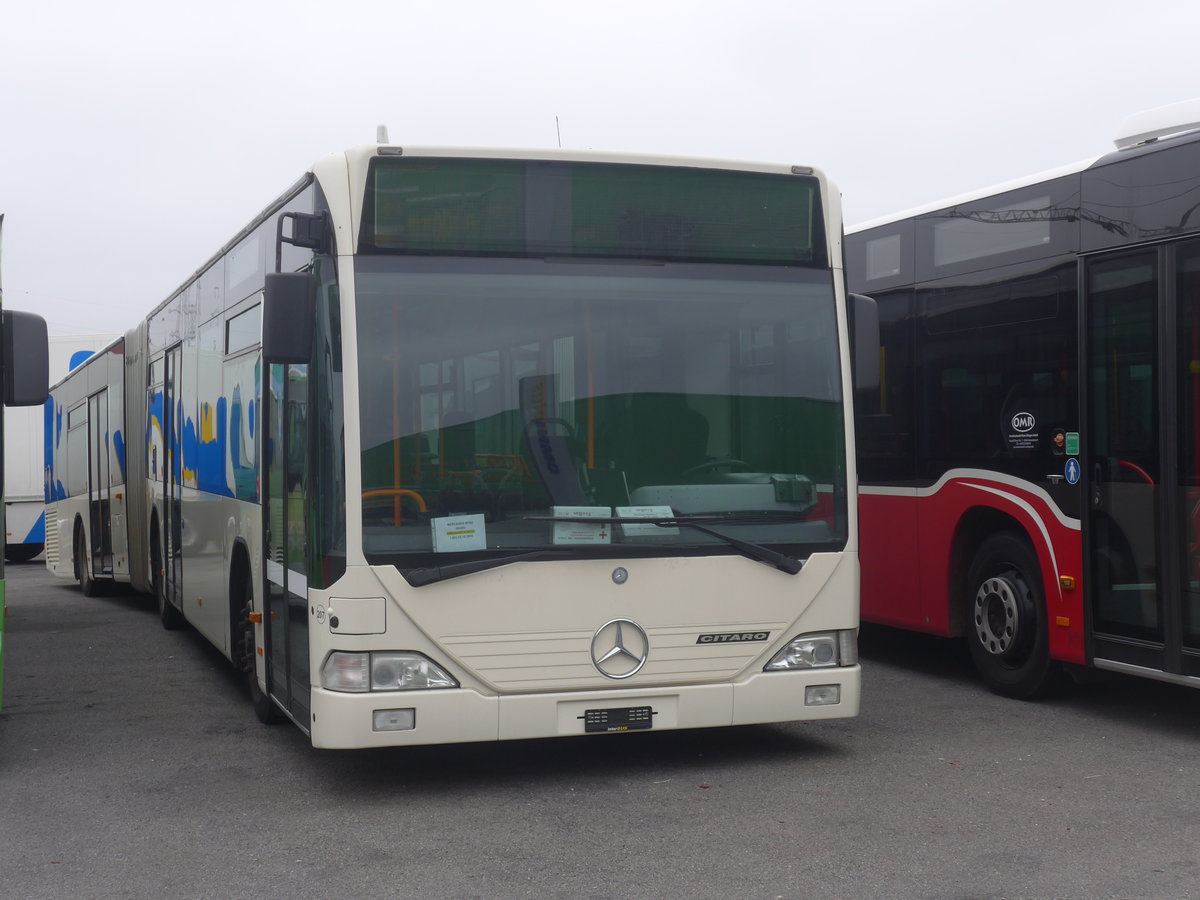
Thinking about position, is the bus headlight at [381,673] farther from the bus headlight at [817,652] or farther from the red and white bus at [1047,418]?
the red and white bus at [1047,418]

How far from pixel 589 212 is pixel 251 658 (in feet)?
11.8

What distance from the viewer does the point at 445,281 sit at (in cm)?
638

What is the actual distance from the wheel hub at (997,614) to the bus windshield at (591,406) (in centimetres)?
236

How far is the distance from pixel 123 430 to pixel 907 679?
8.82 m

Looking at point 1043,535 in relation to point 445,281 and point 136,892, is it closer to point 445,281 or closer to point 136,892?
point 445,281

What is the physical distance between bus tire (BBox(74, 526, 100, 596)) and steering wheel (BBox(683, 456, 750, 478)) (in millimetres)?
12979

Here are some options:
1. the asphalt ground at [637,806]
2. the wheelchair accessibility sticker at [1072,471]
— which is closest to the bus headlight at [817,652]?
the asphalt ground at [637,806]

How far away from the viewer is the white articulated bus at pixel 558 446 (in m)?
6.24

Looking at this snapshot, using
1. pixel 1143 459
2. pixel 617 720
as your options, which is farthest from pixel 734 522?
pixel 1143 459

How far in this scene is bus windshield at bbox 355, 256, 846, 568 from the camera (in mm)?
6258

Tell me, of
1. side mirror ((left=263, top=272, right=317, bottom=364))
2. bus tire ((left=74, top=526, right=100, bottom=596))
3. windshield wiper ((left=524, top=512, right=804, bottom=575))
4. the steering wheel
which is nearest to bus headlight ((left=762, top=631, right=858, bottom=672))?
windshield wiper ((left=524, top=512, right=804, bottom=575))

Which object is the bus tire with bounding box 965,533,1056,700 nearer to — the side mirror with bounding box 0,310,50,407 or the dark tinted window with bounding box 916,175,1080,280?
the dark tinted window with bounding box 916,175,1080,280

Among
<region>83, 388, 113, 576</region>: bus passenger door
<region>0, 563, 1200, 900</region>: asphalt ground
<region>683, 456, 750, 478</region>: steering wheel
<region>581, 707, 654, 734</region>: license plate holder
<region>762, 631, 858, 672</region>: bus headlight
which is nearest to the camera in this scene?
<region>0, 563, 1200, 900</region>: asphalt ground

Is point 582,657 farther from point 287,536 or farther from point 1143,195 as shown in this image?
point 1143,195
